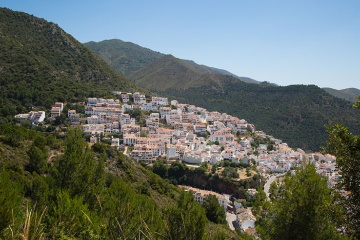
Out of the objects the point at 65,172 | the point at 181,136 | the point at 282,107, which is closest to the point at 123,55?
the point at 282,107

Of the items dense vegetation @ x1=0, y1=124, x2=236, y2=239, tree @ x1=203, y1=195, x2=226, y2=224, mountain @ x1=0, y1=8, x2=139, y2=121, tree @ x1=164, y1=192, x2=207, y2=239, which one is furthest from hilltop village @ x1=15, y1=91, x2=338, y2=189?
tree @ x1=164, y1=192, x2=207, y2=239

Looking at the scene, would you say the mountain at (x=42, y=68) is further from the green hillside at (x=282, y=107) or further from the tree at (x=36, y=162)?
the green hillside at (x=282, y=107)

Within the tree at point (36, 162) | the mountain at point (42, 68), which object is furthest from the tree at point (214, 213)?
the mountain at point (42, 68)

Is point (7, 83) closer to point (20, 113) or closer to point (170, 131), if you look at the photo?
point (20, 113)

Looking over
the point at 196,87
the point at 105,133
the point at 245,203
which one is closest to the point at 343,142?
the point at 245,203

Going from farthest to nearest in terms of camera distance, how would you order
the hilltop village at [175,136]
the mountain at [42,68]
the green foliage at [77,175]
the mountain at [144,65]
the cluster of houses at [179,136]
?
the mountain at [144,65]
the mountain at [42,68]
the cluster of houses at [179,136]
the hilltop village at [175,136]
the green foliage at [77,175]
